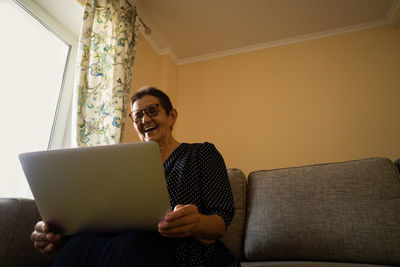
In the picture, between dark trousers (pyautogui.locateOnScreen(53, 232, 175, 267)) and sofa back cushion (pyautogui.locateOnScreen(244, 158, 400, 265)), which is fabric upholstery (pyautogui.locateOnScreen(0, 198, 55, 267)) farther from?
sofa back cushion (pyautogui.locateOnScreen(244, 158, 400, 265))

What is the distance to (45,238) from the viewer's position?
718mm

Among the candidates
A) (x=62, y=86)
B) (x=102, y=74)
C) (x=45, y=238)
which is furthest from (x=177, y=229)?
(x=62, y=86)

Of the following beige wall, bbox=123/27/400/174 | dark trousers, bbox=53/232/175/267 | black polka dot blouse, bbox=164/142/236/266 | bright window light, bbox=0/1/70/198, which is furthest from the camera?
beige wall, bbox=123/27/400/174

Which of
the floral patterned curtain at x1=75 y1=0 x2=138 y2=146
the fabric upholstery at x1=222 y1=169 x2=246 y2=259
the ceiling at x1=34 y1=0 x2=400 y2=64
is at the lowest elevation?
the fabric upholstery at x1=222 y1=169 x2=246 y2=259

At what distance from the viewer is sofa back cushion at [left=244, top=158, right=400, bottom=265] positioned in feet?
3.26

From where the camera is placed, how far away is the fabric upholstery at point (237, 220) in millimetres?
1208

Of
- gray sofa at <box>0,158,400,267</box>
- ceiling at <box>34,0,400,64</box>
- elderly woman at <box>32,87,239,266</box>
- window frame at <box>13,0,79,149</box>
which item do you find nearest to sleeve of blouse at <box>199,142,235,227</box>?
elderly woman at <box>32,87,239,266</box>

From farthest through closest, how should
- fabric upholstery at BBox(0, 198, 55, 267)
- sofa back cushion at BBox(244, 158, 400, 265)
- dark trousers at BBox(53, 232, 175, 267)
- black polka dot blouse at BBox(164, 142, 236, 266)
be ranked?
sofa back cushion at BBox(244, 158, 400, 265), fabric upholstery at BBox(0, 198, 55, 267), black polka dot blouse at BBox(164, 142, 236, 266), dark trousers at BBox(53, 232, 175, 267)

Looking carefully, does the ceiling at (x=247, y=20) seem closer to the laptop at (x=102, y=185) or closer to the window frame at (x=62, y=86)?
the window frame at (x=62, y=86)

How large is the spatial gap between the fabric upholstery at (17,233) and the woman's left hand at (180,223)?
53cm

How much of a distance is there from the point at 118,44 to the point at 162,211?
1351mm

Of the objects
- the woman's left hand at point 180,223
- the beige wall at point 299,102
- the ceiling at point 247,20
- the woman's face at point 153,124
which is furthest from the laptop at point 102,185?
the beige wall at point 299,102

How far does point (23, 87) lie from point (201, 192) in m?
1.25

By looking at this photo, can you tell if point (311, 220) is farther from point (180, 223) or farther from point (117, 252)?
point (117, 252)
